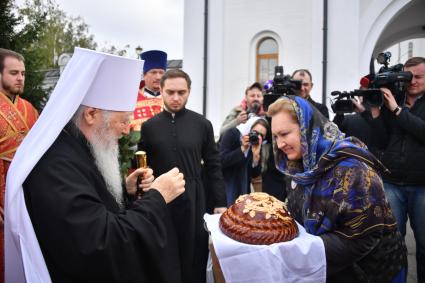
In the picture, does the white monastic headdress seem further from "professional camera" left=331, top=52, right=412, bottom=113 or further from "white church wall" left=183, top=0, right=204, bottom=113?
"white church wall" left=183, top=0, right=204, bottom=113

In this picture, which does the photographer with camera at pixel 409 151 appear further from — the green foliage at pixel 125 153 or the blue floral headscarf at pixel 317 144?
the green foliage at pixel 125 153

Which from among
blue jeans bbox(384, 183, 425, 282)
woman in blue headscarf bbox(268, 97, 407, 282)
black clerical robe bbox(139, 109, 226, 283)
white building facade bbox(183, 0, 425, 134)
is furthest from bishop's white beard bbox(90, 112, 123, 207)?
white building facade bbox(183, 0, 425, 134)

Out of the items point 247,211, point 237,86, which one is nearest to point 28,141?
point 247,211

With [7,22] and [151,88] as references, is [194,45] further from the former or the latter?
[151,88]

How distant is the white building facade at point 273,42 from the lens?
1009cm

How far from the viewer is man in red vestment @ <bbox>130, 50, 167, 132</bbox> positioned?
13.1 feet

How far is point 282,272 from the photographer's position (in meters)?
1.68

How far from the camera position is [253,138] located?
12.8 feet

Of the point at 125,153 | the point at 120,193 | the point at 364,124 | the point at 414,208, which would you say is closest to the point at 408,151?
the point at 414,208

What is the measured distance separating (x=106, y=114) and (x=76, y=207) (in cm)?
52

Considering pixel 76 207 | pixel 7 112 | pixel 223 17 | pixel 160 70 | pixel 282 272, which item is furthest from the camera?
pixel 223 17

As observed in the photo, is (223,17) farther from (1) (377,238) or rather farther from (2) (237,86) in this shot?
(1) (377,238)

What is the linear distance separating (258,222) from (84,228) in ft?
2.66

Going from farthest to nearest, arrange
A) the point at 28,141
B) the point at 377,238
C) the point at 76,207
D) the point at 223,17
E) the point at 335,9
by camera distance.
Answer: the point at 223,17, the point at 335,9, the point at 377,238, the point at 28,141, the point at 76,207
